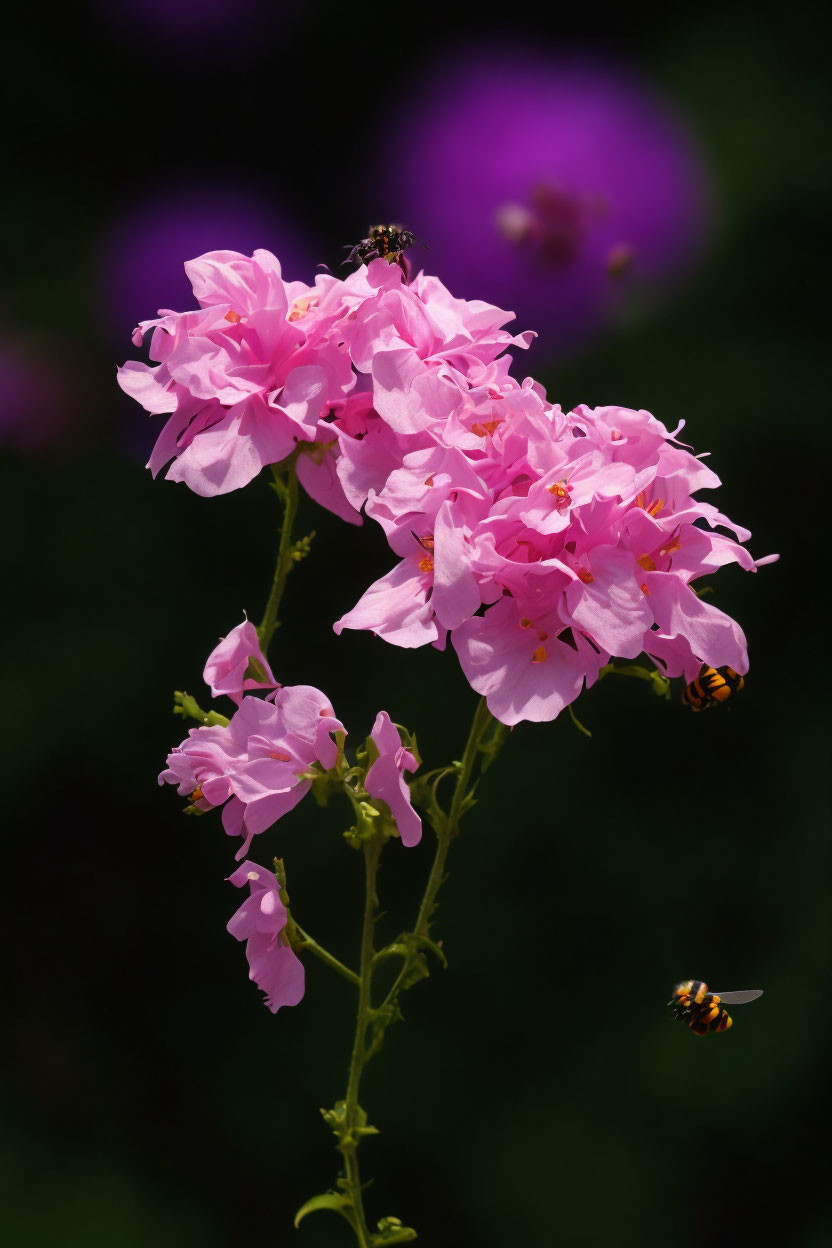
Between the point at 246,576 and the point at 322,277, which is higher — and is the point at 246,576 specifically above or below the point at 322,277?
below

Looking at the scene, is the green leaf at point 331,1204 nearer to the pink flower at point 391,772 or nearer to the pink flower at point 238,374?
the pink flower at point 391,772

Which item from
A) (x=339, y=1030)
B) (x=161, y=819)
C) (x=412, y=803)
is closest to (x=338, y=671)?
(x=161, y=819)

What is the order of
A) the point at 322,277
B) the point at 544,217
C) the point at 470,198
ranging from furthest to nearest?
the point at 470,198 < the point at 544,217 < the point at 322,277

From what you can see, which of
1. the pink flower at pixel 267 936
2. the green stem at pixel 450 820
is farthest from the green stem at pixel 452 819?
the pink flower at pixel 267 936

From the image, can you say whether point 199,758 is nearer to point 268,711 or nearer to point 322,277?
point 268,711

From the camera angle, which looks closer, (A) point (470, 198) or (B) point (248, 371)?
(B) point (248, 371)

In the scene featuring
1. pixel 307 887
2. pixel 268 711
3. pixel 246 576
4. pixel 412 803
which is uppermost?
pixel 268 711
